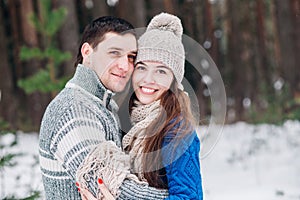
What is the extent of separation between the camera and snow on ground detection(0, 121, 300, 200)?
22.0 ft

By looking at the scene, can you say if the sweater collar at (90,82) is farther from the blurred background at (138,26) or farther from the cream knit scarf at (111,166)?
the blurred background at (138,26)

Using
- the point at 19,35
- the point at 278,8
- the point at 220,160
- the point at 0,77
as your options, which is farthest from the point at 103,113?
the point at 19,35

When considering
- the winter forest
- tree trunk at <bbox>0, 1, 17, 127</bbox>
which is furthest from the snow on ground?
tree trunk at <bbox>0, 1, 17, 127</bbox>

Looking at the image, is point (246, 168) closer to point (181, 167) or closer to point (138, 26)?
point (138, 26)

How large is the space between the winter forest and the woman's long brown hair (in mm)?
273

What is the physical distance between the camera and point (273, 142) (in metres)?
10.5

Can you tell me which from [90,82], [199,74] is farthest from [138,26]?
[90,82]

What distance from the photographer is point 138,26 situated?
10344 mm

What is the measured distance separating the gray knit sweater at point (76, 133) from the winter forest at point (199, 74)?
1.92 ft

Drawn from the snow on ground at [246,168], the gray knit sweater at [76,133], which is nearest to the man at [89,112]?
the gray knit sweater at [76,133]

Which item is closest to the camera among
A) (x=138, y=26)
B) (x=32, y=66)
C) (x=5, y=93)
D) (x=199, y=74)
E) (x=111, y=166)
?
(x=111, y=166)

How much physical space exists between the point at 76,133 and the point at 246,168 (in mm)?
6610

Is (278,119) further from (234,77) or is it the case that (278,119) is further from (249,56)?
(249,56)

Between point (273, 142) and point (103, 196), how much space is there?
853 centimetres
